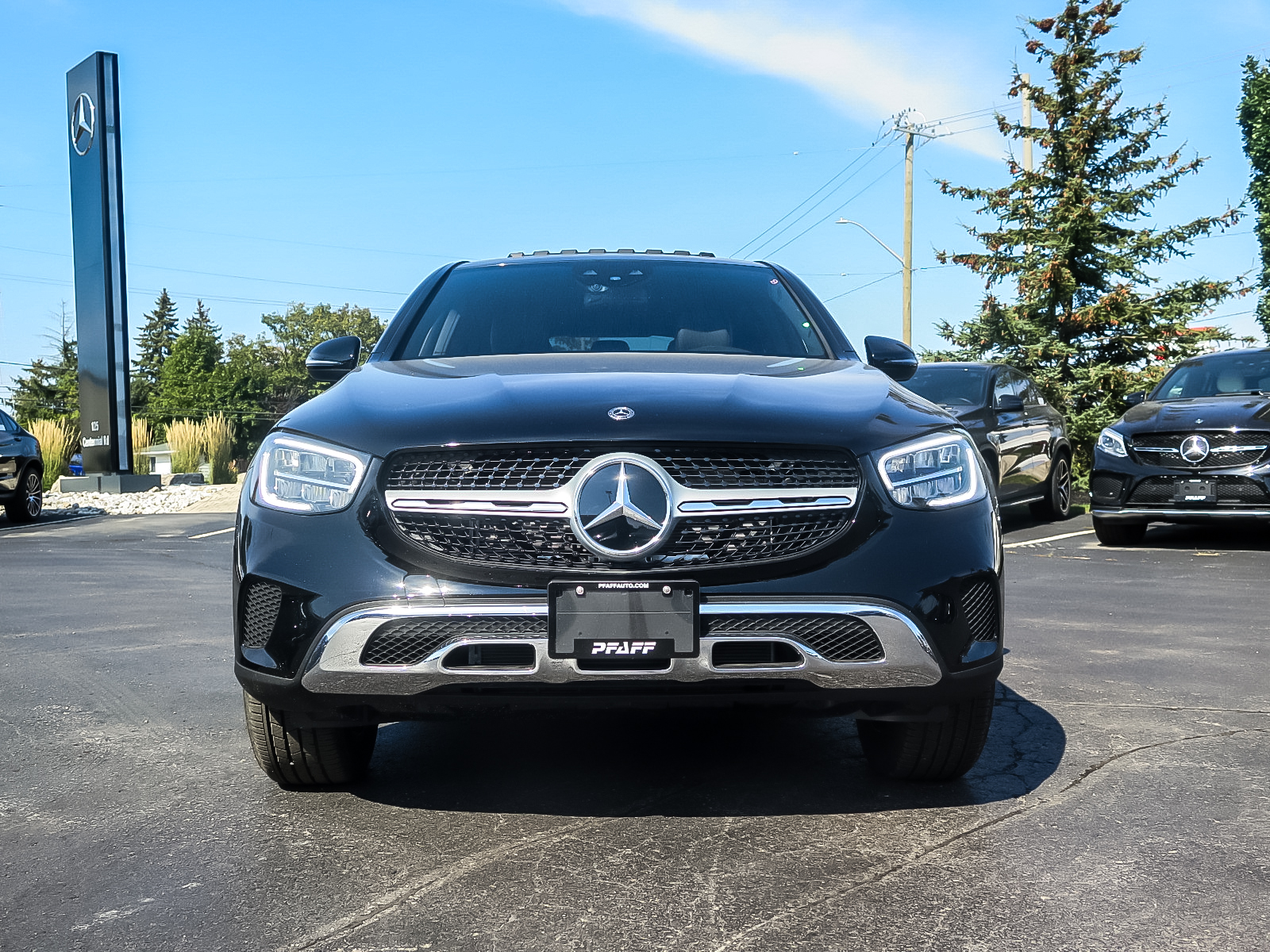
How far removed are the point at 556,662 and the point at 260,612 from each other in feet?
2.49

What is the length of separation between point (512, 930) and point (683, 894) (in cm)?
40

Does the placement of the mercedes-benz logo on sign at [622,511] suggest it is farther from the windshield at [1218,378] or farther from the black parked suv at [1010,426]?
the windshield at [1218,378]

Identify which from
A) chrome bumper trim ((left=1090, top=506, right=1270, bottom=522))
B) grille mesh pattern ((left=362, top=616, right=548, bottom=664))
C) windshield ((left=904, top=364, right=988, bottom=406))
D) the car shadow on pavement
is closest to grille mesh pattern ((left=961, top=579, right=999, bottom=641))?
the car shadow on pavement

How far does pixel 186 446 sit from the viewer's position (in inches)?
1081

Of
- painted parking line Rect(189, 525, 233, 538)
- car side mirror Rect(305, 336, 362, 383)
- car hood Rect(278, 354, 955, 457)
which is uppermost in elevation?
car side mirror Rect(305, 336, 362, 383)

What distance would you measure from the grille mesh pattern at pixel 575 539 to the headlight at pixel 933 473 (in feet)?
0.61

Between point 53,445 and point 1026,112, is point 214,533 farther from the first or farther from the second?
point 1026,112

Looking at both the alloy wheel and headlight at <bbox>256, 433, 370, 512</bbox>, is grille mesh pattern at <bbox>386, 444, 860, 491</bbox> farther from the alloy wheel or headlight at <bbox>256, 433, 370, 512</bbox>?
the alloy wheel

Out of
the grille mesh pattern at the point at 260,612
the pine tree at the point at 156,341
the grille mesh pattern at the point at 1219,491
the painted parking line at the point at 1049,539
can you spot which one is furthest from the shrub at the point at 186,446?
the pine tree at the point at 156,341

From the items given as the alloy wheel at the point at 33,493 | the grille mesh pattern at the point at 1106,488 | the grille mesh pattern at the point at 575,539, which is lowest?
the alloy wheel at the point at 33,493

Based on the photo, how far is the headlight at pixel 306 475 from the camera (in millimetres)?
3072

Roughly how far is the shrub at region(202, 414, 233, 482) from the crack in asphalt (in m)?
25.7

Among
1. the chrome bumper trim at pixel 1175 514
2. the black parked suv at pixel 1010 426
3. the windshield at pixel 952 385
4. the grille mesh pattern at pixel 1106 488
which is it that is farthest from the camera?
the windshield at pixel 952 385

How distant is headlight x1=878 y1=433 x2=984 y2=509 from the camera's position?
→ 3105 millimetres
